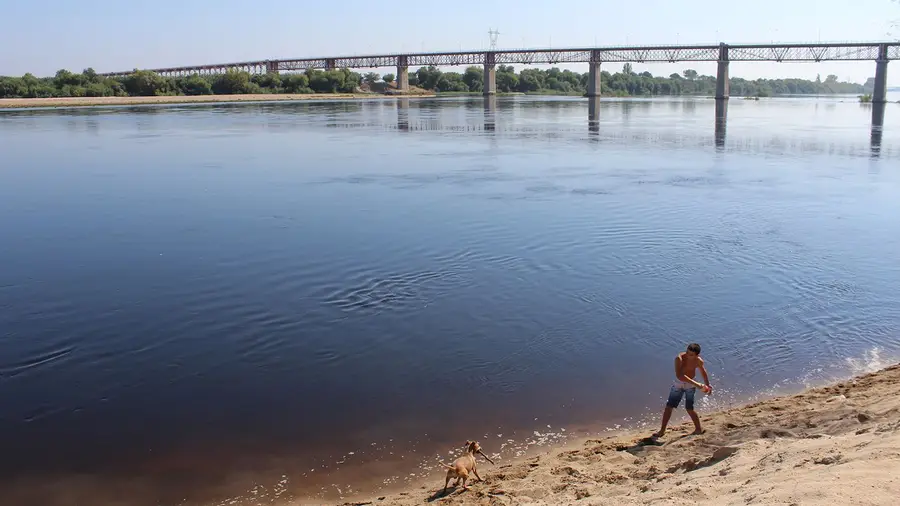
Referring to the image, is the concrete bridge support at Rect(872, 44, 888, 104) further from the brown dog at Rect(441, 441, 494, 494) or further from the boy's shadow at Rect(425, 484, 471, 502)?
the boy's shadow at Rect(425, 484, 471, 502)

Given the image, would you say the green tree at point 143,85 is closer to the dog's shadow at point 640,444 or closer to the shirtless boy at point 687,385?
the shirtless boy at point 687,385

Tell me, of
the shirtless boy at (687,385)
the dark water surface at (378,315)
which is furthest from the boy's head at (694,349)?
the dark water surface at (378,315)

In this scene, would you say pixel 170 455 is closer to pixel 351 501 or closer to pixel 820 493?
pixel 351 501

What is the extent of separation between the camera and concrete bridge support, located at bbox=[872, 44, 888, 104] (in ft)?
523

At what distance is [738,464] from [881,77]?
181411 mm

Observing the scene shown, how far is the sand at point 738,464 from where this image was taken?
24.5 feet

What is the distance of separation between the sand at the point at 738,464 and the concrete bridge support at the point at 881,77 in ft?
565

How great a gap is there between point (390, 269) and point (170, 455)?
10.5 m

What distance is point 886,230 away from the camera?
27.4 m

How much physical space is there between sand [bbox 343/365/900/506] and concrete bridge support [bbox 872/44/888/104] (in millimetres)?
172177

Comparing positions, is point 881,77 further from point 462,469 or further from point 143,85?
point 462,469

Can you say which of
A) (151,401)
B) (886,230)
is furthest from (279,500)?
(886,230)

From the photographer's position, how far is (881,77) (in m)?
162

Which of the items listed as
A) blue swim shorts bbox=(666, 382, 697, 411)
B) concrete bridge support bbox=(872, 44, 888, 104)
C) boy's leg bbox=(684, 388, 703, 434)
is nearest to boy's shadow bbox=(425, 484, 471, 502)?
blue swim shorts bbox=(666, 382, 697, 411)
